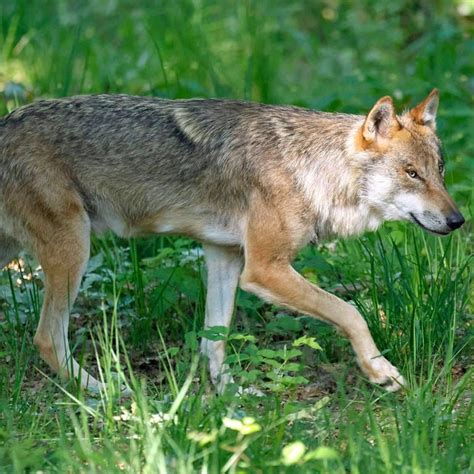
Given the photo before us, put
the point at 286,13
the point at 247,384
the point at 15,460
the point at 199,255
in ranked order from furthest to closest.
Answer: the point at 286,13 < the point at 199,255 < the point at 247,384 < the point at 15,460

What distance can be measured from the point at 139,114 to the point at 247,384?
5.56 ft

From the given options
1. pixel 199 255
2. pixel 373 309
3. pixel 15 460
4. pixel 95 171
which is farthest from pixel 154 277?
pixel 15 460

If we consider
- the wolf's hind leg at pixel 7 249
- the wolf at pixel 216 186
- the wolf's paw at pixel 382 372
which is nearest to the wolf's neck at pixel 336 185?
the wolf at pixel 216 186

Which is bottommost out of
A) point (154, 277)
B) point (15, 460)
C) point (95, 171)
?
point (154, 277)

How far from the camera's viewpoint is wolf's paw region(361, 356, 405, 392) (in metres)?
5.54

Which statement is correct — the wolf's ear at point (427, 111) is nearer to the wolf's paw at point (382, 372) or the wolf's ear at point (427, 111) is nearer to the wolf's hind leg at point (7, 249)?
the wolf's paw at point (382, 372)

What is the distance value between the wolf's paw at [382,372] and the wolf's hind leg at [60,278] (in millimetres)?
1485

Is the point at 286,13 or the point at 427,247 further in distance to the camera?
the point at 286,13

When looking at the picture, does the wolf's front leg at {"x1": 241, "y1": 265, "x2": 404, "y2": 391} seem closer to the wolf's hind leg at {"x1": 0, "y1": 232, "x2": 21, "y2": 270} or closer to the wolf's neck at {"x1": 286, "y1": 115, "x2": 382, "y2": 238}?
the wolf's neck at {"x1": 286, "y1": 115, "x2": 382, "y2": 238}

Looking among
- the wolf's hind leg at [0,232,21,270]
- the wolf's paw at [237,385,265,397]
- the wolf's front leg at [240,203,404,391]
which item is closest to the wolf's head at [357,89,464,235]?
the wolf's front leg at [240,203,404,391]

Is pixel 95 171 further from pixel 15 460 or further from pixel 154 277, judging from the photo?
pixel 15 460

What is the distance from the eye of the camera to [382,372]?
5.57 metres

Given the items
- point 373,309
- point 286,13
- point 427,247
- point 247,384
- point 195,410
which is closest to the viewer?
point 195,410

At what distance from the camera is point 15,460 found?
4.16 metres
